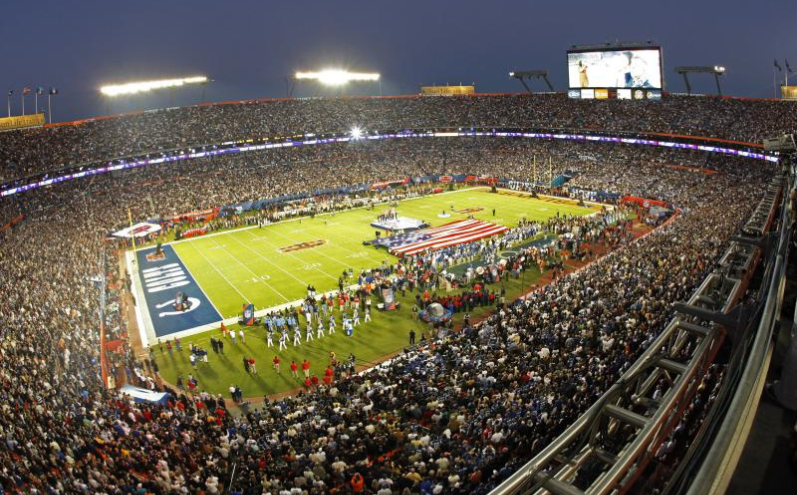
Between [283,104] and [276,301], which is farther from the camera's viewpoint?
[283,104]

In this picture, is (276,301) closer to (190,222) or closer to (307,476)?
(307,476)

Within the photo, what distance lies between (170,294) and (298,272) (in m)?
7.10

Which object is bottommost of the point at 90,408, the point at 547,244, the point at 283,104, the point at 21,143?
the point at 90,408

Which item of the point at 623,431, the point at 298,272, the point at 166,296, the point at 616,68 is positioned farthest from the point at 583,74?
the point at 623,431

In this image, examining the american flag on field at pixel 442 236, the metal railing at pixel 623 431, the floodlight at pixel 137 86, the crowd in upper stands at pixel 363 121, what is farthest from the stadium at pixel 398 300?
the floodlight at pixel 137 86

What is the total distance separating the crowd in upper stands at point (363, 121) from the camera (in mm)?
→ 49500

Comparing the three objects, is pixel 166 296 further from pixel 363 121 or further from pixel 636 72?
pixel 636 72

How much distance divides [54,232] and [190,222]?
36.5 ft

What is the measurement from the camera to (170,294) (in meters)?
30.3

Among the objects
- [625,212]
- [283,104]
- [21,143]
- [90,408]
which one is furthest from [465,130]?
[90,408]

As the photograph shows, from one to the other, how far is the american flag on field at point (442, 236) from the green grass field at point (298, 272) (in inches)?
52.3

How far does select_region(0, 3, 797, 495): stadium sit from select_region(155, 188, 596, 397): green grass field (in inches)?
7.1

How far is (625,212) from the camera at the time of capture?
4178cm

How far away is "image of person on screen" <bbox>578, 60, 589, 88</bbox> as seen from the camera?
57.6 meters
